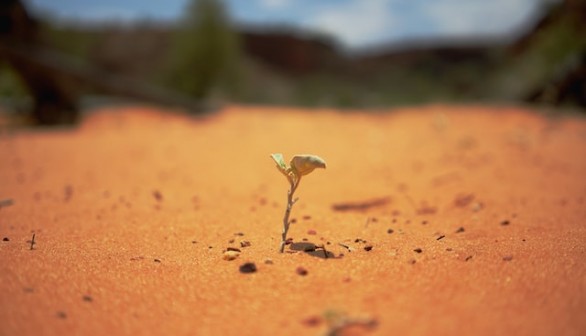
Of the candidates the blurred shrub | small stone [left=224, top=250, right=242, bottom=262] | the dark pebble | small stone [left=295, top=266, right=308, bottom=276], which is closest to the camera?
small stone [left=295, top=266, right=308, bottom=276]

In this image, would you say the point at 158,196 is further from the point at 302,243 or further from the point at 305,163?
the point at 305,163

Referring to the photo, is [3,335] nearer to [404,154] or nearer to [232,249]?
[232,249]

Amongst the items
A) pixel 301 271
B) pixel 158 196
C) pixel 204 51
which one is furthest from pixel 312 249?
pixel 204 51

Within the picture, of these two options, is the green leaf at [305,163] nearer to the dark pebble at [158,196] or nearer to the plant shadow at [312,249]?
the plant shadow at [312,249]

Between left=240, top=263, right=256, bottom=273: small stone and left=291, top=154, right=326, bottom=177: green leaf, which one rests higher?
left=291, top=154, right=326, bottom=177: green leaf

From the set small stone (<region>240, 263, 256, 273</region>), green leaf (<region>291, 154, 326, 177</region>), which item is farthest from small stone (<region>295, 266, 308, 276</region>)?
green leaf (<region>291, 154, 326, 177</region>)

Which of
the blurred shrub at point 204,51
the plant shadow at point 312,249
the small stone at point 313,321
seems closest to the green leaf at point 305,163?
the plant shadow at point 312,249

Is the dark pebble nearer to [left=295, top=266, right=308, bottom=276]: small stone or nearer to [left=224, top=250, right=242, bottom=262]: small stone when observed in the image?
A: [left=224, top=250, right=242, bottom=262]: small stone
